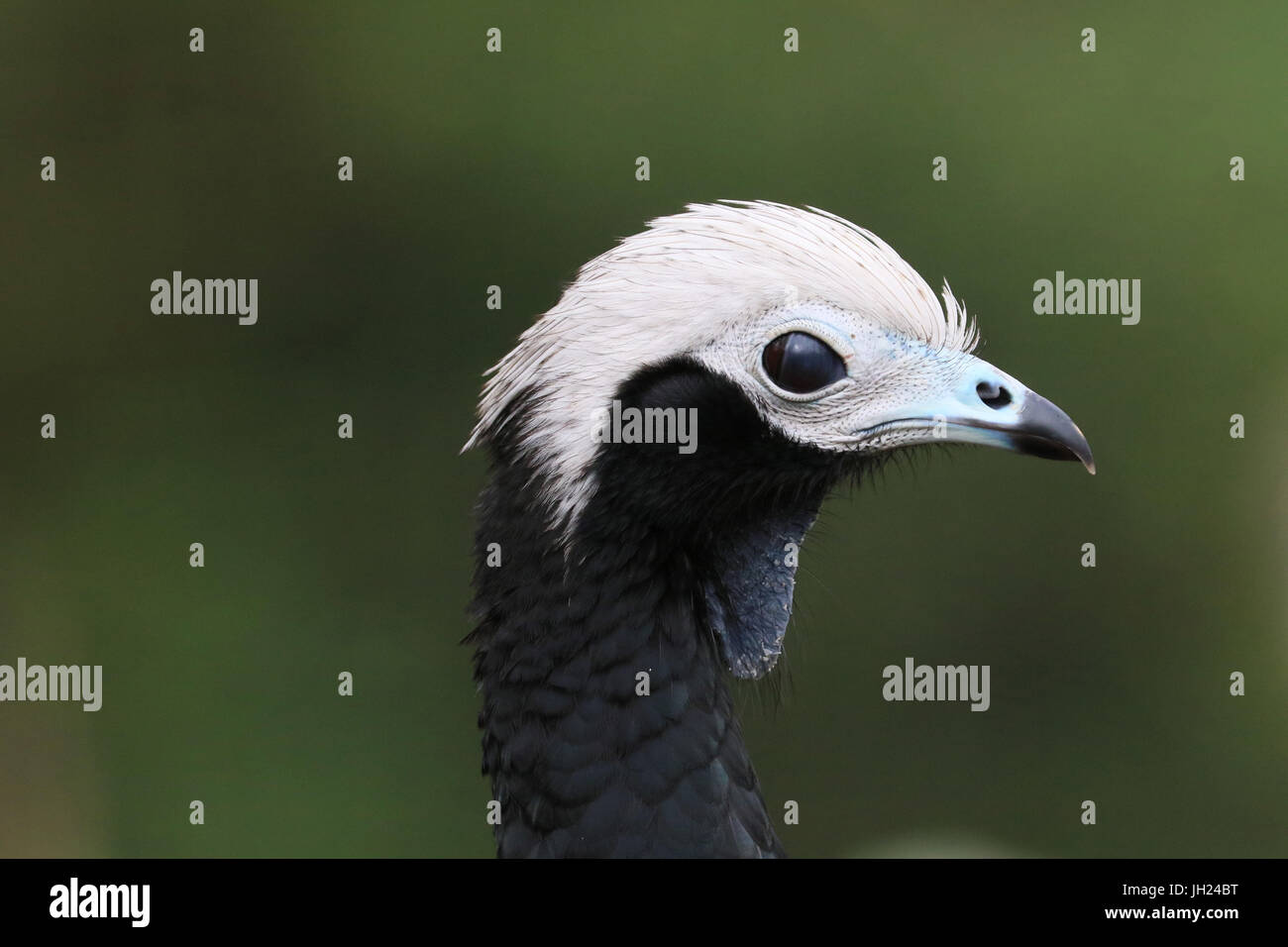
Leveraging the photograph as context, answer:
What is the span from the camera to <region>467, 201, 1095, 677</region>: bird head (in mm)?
3004

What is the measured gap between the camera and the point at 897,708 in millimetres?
7258

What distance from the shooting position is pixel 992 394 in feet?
10.2

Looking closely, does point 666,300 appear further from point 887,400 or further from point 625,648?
point 625,648

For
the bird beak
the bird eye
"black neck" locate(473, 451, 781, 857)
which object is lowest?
"black neck" locate(473, 451, 781, 857)

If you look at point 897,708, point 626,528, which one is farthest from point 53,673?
point 626,528

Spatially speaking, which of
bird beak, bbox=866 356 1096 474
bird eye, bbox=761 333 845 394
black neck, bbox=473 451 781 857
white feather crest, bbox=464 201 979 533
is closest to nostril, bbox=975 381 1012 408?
bird beak, bbox=866 356 1096 474

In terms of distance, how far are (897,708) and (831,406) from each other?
4488 millimetres

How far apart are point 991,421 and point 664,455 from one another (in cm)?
74

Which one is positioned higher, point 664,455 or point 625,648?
point 664,455

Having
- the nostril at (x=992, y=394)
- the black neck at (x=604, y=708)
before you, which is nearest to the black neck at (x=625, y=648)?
the black neck at (x=604, y=708)

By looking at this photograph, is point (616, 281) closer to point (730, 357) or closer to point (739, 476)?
point (730, 357)

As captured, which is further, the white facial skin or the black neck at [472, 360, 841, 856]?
the white facial skin

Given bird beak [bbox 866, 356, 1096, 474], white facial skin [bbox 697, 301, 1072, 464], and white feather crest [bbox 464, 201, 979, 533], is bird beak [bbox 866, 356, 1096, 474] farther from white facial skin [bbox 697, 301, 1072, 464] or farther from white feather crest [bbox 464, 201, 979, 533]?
white feather crest [bbox 464, 201, 979, 533]

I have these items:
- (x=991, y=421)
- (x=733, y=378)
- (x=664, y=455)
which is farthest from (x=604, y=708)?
(x=991, y=421)
